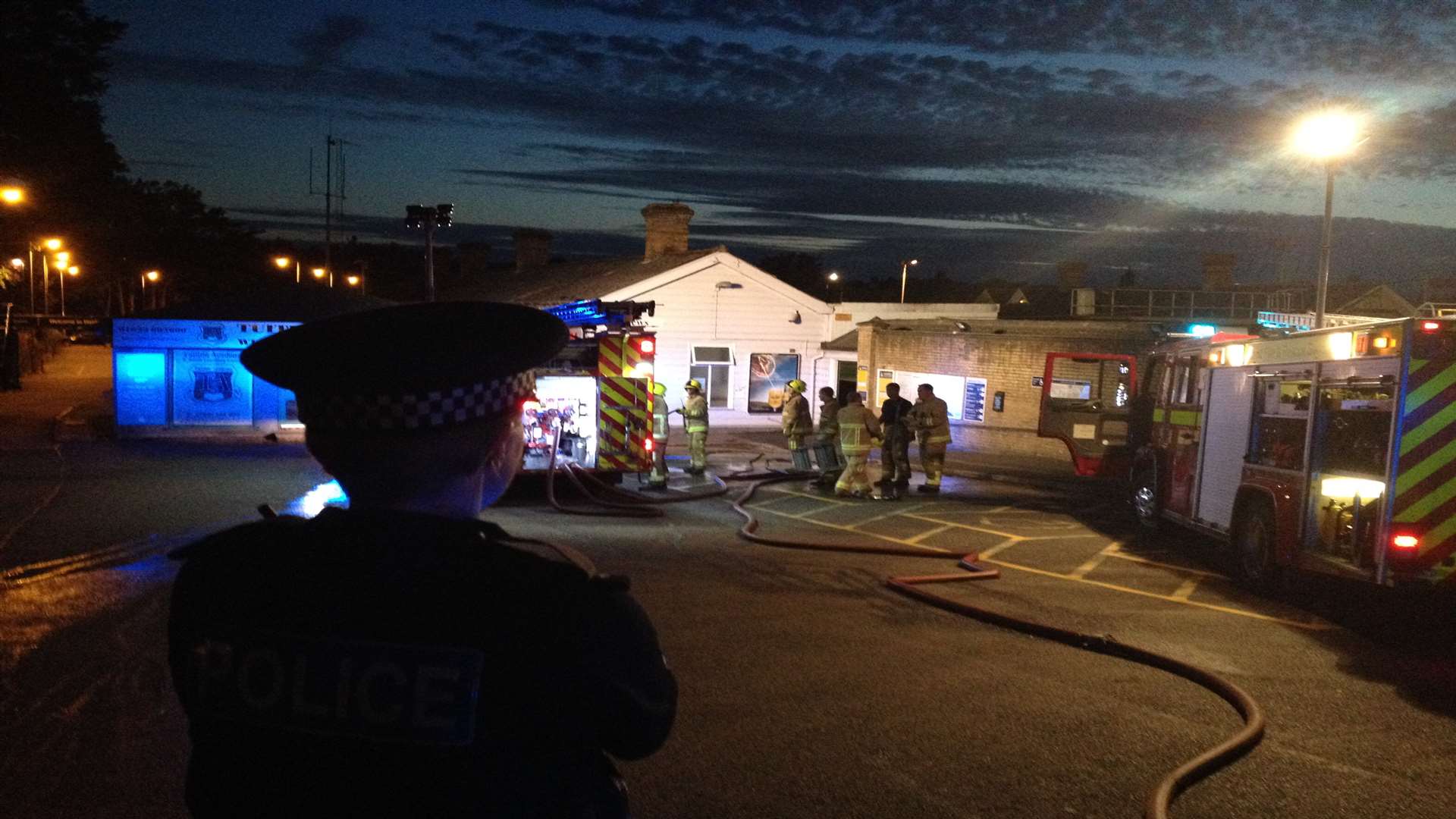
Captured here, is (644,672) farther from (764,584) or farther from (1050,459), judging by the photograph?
(1050,459)

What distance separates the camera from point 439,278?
2109 inches

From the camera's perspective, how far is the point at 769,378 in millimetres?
31422

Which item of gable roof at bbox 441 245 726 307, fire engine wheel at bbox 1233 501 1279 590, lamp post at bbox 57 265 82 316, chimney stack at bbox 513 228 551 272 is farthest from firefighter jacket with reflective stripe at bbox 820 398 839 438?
lamp post at bbox 57 265 82 316

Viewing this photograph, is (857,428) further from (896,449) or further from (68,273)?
(68,273)

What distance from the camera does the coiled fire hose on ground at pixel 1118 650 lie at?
15.7 feet

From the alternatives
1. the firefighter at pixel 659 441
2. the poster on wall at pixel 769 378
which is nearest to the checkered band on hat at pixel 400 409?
the firefighter at pixel 659 441

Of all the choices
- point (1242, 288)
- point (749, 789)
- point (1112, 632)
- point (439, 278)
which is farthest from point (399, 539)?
point (439, 278)

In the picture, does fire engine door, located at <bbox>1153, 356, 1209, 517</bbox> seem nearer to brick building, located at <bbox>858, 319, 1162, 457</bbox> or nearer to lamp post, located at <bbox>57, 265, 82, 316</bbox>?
brick building, located at <bbox>858, 319, 1162, 457</bbox>

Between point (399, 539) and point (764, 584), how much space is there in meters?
7.47

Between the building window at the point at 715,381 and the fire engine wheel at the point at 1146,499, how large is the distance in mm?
17638

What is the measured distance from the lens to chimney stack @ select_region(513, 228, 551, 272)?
4359 cm

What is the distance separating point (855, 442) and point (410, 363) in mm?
13546

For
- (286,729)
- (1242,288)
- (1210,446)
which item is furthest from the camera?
(1242,288)

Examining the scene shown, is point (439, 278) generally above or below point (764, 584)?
above
